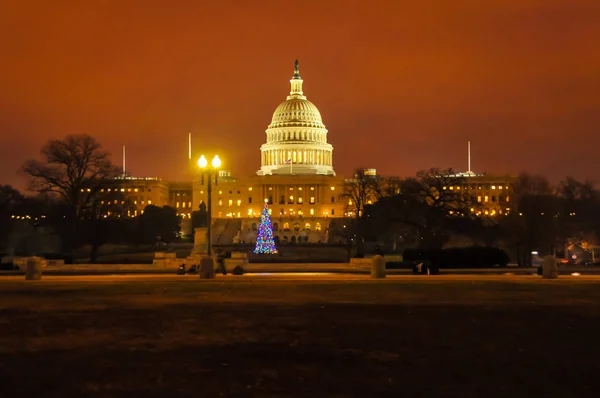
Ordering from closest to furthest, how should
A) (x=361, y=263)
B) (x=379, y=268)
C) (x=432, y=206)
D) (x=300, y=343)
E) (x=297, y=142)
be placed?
(x=300, y=343)
(x=379, y=268)
(x=361, y=263)
(x=432, y=206)
(x=297, y=142)

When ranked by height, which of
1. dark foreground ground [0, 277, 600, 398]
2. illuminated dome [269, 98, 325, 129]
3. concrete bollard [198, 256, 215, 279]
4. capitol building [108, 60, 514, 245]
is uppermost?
illuminated dome [269, 98, 325, 129]

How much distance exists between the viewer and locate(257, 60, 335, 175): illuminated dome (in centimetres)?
19325

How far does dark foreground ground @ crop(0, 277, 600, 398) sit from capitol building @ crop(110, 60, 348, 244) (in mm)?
122698

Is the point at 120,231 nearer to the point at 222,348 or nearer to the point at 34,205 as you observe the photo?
the point at 34,205

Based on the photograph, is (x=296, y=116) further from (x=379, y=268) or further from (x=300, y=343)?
(x=300, y=343)

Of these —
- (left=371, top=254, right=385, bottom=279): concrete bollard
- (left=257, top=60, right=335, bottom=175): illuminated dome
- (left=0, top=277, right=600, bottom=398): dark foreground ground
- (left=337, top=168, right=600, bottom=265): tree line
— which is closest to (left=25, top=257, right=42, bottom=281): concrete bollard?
(left=0, top=277, right=600, bottom=398): dark foreground ground

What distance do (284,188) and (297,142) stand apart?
49.9 ft

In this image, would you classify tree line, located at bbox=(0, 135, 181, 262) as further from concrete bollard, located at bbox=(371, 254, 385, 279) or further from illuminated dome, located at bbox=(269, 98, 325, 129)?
illuminated dome, located at bbox=(269, 98, 325, 129)

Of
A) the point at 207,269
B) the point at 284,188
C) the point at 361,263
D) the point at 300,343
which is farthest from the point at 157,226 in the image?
the point at 300,343

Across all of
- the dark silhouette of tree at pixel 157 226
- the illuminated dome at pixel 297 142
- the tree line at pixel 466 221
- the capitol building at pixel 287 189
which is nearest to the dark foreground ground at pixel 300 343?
the tree line at pixel 466 221

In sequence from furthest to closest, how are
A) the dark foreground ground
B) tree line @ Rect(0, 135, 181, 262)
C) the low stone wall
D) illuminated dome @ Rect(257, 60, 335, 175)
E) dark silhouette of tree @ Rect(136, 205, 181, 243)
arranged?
1. illuminated dome @ Rect(257, 60, 335, 175)
2. dark silhouette of tree @ Rect(136, 205, 181, 243)
3. tree line @ Rect(0, 135, 181, 262)
4. the low stone wall
5. the dark foreground ground

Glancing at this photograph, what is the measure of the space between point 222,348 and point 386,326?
15.1ft

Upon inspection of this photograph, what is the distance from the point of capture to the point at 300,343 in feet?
58.0

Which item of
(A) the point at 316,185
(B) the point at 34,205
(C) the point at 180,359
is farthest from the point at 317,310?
(A) the point at 316,185
